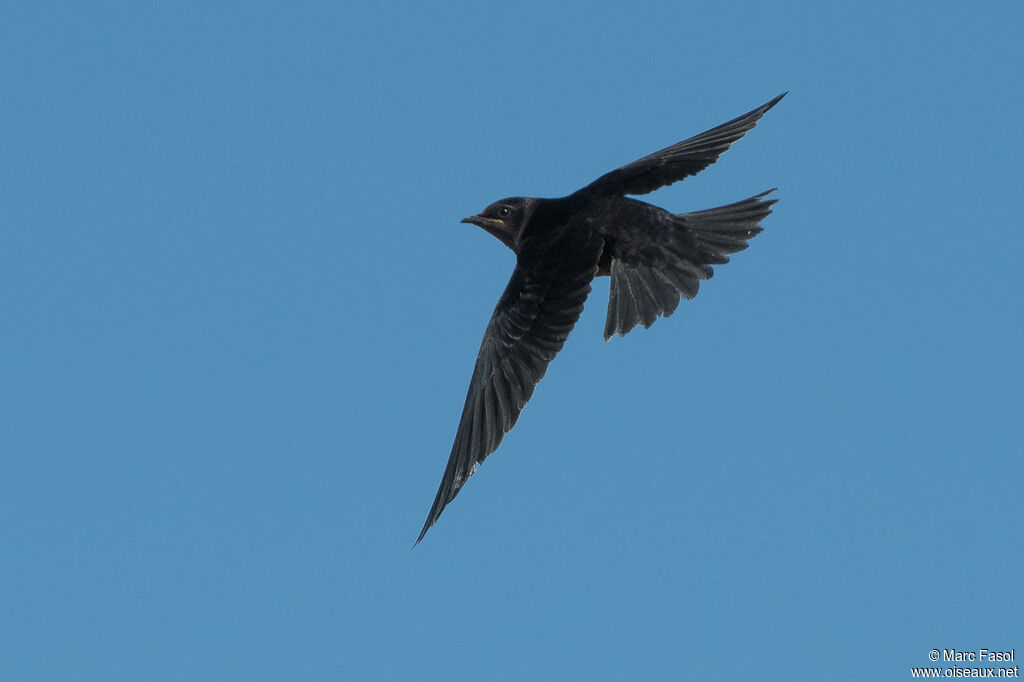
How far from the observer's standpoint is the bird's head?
917 cm

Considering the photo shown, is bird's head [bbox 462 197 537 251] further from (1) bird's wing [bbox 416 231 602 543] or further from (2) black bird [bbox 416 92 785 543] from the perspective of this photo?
(1) bird's wing [bbox 416 231 602 543]

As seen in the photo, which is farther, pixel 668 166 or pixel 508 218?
pixel 508 218

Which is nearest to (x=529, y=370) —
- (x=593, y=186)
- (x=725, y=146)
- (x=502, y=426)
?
(x=502, y=426)

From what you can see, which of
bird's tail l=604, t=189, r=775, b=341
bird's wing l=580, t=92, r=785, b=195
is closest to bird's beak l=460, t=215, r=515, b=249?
bird's wing l=580, t=92, r=785, b=195

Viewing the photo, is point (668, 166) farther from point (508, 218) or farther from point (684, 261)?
point (508, 218)

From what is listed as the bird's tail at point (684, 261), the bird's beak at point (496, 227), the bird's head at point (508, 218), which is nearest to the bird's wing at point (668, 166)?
the bird's tail at point (684, 261)

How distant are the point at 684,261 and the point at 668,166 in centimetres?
75

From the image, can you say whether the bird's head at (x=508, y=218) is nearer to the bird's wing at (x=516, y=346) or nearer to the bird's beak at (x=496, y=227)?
the bird's beak at (x=496, y=227)

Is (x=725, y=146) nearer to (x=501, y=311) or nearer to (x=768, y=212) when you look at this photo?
(x=768, y=212)

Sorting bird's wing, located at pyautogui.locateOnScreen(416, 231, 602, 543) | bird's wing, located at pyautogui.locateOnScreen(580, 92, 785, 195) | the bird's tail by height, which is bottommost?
bird's wing, located at pyautogui.locateOnScreen(416, 231, 602, 543)

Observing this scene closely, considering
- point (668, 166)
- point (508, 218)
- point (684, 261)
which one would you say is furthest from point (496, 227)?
point (684, 261)

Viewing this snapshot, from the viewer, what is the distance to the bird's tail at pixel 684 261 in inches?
338

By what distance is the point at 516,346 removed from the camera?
8281 mm

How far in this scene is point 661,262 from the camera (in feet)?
28.3
